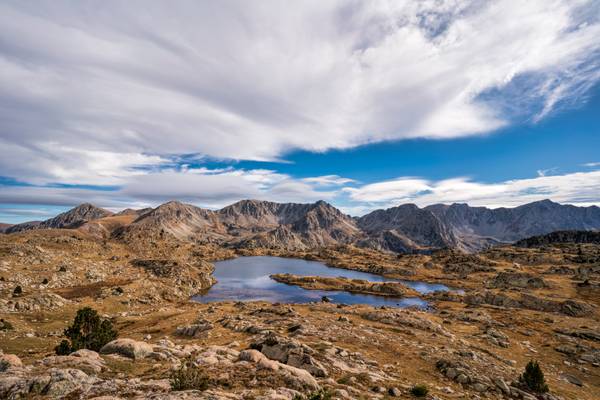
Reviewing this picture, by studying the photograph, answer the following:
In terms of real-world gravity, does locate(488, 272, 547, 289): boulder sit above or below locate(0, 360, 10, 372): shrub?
below

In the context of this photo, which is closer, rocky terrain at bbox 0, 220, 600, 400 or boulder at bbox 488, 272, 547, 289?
rocky terrain at bbox 0, 220, 600, 400

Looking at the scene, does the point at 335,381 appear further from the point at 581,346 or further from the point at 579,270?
the point at 579,270

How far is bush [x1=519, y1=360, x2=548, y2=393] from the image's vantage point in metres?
26.3

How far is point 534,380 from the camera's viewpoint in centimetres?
2658

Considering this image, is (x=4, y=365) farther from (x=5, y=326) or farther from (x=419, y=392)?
(x=5, y=326)

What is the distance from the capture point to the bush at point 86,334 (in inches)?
1066

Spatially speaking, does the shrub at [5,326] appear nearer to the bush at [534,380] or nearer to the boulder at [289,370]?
the boulder at [289,370]

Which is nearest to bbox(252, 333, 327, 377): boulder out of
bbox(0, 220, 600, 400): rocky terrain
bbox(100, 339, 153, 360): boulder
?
bbox(0, 220, 600, 400): rocky terrain

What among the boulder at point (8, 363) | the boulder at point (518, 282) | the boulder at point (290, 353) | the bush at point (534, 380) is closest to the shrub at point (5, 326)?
the boulder at point (8, 363)

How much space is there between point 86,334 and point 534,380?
44.7 metres

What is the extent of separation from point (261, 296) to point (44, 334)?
77.8 metres

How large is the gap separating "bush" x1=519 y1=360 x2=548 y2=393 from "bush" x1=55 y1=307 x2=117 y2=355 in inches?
1600

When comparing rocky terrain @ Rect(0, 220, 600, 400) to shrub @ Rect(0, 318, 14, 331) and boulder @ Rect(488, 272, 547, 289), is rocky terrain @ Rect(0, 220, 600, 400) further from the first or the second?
boulder @ Rect(488, 272, 547, 289)

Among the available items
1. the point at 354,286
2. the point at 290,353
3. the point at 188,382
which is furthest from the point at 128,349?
the point at 354,286
